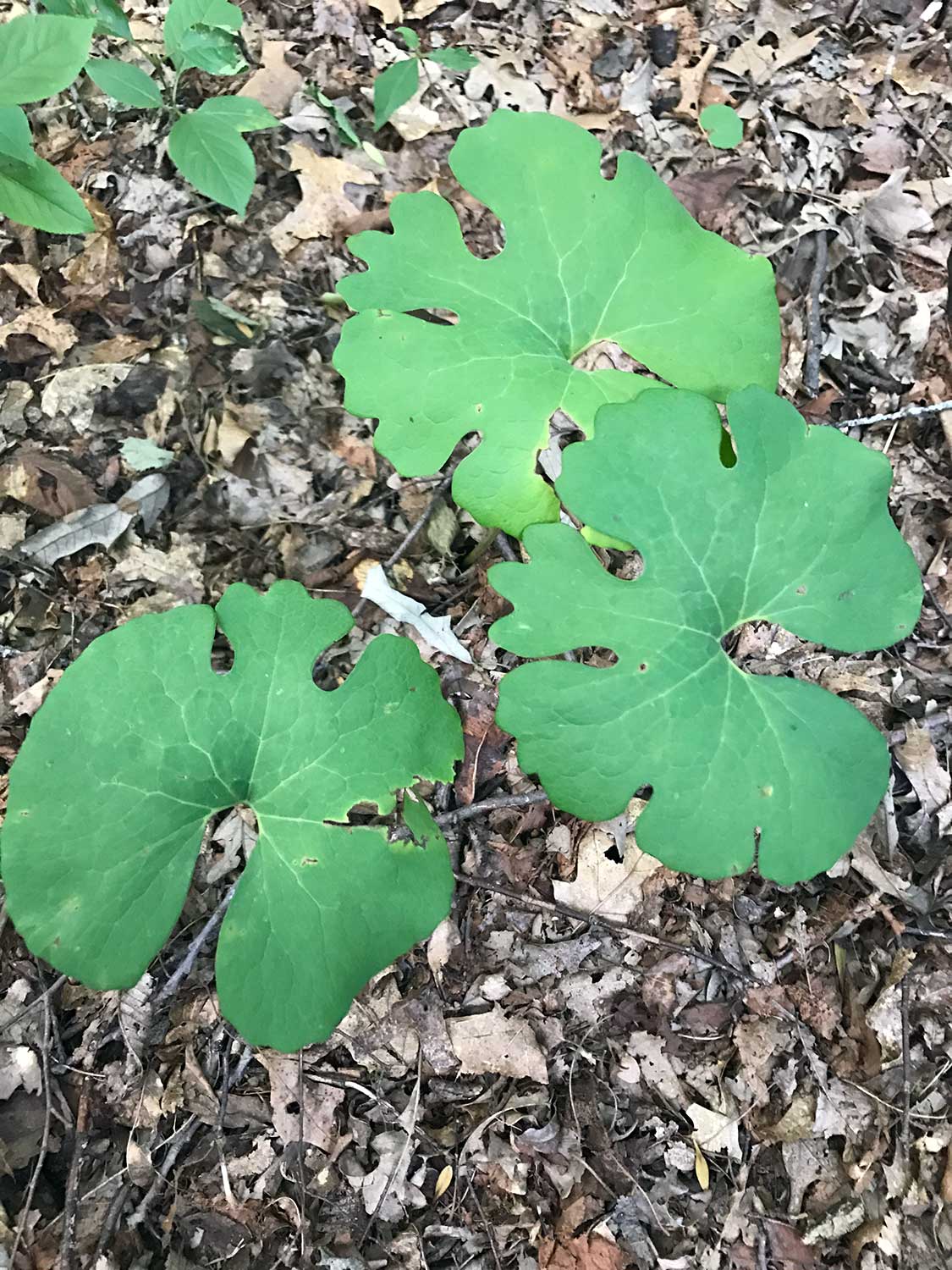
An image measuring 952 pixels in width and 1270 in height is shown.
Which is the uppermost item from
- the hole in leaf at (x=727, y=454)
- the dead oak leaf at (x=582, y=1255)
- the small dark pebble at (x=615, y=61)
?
the small dark pebble at (x=615, y=61)

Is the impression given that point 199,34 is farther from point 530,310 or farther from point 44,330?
point 530,310

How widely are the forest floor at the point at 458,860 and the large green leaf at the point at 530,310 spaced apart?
2.15ft

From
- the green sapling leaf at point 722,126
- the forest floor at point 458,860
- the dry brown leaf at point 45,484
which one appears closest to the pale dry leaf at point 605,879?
the forest floor at point 458,860

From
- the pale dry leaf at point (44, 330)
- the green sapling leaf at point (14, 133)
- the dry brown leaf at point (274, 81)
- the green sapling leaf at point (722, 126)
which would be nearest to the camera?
the green sapling leaf at point (14, 133)

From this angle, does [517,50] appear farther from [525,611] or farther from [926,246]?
[525,611]

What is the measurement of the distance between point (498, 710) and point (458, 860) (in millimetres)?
780

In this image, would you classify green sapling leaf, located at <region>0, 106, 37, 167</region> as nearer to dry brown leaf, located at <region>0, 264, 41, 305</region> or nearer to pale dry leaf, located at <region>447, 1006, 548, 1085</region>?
dry brown leaf, located at <region>0, 264, 41, 305</region>

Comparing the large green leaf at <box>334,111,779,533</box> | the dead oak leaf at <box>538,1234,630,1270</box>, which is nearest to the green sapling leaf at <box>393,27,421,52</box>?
the large green leaf at <box>334,111,779,533</box>

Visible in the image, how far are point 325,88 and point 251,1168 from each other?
4.03 m

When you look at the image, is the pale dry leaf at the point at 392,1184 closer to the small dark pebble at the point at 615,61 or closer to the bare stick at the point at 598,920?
the bare stick at the point at 598,920

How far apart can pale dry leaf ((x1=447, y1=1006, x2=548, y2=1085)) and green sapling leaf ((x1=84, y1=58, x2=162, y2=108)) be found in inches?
128

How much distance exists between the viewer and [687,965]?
254cm

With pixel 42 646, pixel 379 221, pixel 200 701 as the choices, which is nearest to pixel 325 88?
pixel 379 221

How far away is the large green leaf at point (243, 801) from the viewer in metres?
2.06
